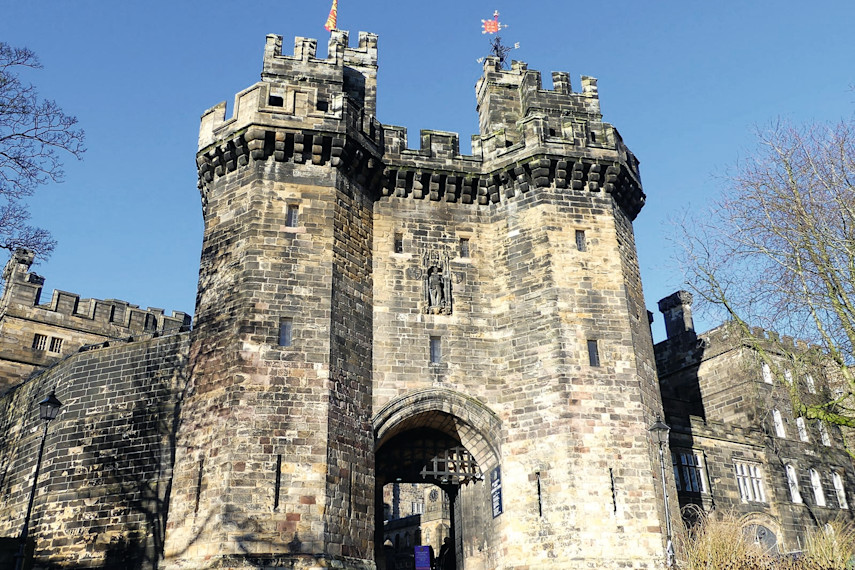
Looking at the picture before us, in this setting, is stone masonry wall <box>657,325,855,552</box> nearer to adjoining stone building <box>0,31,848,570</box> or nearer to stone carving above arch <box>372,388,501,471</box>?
adjoining stone building <box>0,31,848,570</box>

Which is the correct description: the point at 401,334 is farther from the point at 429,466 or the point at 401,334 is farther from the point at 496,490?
the point at 496,490

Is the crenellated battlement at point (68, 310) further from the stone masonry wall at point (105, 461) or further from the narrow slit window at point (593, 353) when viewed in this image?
the narrow slit window at point (593, 353)

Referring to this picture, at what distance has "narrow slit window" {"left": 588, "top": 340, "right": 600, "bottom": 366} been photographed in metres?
17.8

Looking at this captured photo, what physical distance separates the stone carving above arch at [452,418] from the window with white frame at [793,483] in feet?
41.3

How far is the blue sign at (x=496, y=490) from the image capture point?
17.4m

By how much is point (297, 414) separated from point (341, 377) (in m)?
1.36

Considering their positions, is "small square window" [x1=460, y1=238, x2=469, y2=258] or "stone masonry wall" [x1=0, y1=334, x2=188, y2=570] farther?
"small square window" [x1=460, y1=238, x2=469, y2=258]

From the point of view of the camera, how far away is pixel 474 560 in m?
18.1

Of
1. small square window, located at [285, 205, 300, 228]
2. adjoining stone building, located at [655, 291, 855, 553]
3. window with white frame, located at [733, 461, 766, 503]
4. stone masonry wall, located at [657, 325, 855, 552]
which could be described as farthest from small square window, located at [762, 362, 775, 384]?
small square window, located at [285, 205, 300, 228]

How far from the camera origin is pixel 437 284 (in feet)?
62.6

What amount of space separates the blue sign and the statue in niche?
12.8ft

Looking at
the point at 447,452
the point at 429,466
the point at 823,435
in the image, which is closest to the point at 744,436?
the point at 823,435

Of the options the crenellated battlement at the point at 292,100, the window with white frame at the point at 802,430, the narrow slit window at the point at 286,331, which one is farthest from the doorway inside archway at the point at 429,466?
the window with white frame at the point at 802,430

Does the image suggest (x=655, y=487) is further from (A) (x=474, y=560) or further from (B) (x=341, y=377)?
(B) (x=341, y=377)
